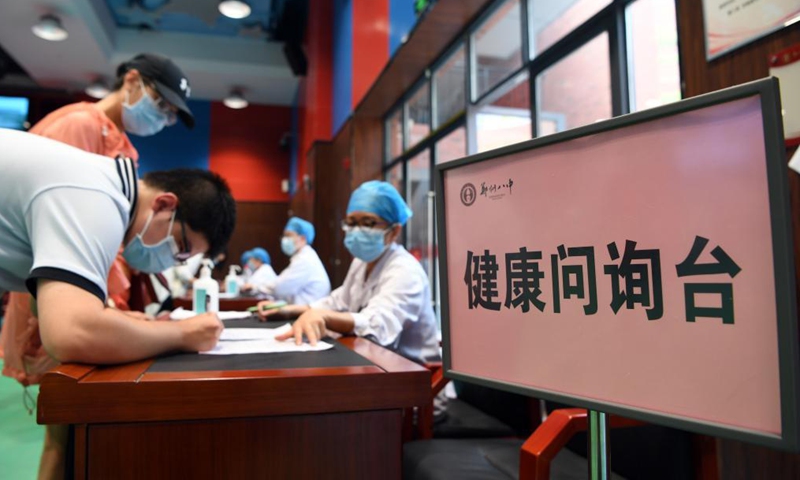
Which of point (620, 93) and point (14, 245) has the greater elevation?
point (620, 93)

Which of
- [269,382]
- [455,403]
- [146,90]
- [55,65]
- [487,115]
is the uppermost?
[55,65]

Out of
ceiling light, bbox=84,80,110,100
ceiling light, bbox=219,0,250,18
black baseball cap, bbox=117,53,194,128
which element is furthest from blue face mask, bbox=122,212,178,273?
ceiling light, bbox=84,80,110,100

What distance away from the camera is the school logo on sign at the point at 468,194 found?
716 mm

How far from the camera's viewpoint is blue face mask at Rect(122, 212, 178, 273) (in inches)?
49.8

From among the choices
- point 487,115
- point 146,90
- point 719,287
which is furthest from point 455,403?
point 487,115

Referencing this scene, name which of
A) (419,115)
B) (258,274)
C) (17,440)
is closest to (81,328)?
(17,440)

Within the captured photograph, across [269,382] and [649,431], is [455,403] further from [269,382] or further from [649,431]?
[269,382]

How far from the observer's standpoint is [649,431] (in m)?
1.11

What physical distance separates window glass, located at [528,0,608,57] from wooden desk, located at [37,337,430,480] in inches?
89.0

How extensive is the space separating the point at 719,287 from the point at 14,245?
1.24 meters

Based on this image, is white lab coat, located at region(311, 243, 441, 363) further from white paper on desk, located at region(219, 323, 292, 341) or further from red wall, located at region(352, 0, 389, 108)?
red wall, located at region(352, 0, 389, 108)

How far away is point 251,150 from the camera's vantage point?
9.55m

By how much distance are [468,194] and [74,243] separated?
2.42 ft

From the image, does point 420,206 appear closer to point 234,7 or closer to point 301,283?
point 301,283
